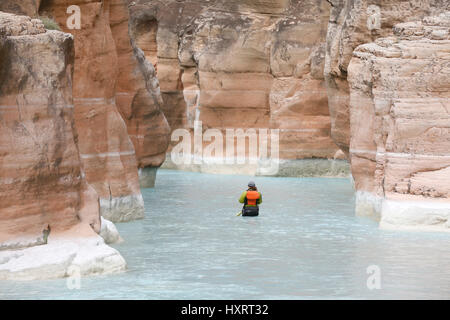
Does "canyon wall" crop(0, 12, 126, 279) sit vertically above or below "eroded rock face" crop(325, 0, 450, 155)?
below

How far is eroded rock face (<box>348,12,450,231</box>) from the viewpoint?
14023 mm

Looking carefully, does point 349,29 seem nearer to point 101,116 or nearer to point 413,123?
point 413,123

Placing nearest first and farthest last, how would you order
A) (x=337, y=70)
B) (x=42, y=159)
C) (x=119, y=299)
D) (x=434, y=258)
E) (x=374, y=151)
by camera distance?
(x=119, y=299) < (x=42, y=159) < (x=434, y=258) < (x=374, y=151) < (x=337, y=70)

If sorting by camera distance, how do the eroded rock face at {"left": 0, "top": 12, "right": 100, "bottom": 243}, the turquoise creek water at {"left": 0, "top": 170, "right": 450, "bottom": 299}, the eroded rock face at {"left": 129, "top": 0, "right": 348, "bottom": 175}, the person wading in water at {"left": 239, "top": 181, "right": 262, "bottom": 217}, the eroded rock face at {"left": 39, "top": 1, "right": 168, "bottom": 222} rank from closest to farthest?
the turquoise creek water at {"left": 0, "top": 170, "right": 450, "bottom": 299} → the eroded rock face at {"left": 0, "top": 12, "right": 100, "bottom": 243} → the eroded rock face at {"left": 39, "top": 1, "right": 168, "bottom": 222} → the person wading in water at {"left": 239, "top": 181, "right": 262, "bottom": 217} → the eroded rock face at {"left": 129, "top": 0, "right": 348, "bottom": 175}

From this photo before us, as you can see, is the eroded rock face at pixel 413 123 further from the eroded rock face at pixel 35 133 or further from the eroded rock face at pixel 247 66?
the eroded rock face at pixel 247 66

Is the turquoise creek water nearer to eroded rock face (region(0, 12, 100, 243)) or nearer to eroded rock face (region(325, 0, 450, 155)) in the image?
eroded rock face (region(0, 12, 100, 243))

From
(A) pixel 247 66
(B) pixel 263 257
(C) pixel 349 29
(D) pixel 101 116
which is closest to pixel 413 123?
→ (C) pixel 349 29

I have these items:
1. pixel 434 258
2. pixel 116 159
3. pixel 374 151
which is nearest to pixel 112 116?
pixel 116 159

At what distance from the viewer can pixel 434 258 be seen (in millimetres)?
11562

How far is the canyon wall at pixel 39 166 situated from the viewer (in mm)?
9711

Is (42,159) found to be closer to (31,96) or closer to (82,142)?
(31,96)

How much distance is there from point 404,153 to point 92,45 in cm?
570

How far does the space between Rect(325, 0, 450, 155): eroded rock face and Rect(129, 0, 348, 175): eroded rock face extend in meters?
5.94

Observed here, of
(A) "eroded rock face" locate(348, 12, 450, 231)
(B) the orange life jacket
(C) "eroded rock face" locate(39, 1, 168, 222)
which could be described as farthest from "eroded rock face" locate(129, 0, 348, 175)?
(C) "eroded rock face" locate(39, 1, 168, 222)
